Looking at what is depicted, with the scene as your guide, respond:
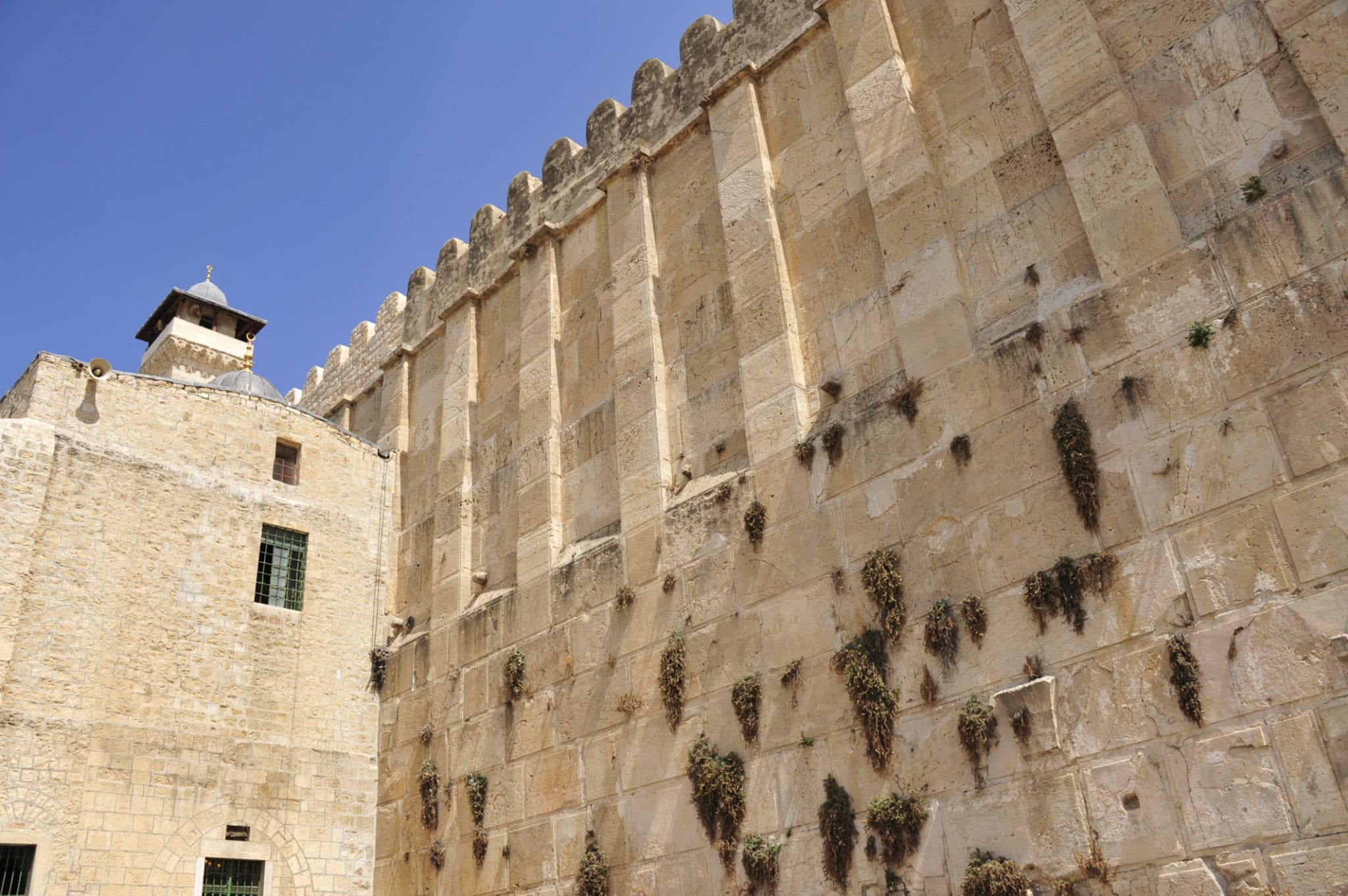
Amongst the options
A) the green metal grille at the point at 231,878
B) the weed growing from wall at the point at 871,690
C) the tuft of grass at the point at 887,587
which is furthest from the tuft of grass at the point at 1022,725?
the green metal grille at the point at 231,878

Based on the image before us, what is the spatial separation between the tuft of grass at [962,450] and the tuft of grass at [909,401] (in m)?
0.51

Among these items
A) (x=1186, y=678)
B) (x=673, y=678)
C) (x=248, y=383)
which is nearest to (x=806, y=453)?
(x=673, y=678)

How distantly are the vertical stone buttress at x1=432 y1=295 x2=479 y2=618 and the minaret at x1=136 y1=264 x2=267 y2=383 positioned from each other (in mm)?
10811

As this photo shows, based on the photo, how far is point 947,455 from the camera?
859 cm

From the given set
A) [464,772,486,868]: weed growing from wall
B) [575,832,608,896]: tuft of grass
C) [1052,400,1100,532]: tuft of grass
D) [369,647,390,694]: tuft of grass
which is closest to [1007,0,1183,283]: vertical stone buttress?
[1052,400,1100,532]: tuft of grass

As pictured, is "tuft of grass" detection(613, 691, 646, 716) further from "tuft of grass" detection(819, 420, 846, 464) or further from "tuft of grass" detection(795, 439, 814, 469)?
"tuft of grass" detection(819, 420, 846, 464)

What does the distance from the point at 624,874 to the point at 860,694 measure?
122 inches

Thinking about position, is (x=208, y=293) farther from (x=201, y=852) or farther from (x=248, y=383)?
(x=201, y=852)

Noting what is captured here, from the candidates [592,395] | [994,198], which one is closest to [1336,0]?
[994,198]

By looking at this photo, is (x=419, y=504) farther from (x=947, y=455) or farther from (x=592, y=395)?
(x=947, y=455)

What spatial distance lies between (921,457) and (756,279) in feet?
9.99

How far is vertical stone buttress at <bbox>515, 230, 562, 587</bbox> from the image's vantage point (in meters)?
12.3

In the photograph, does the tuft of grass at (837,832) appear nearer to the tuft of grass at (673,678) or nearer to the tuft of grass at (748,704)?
the tuft of grass at (748,704)

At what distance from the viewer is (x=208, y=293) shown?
1019 inches
